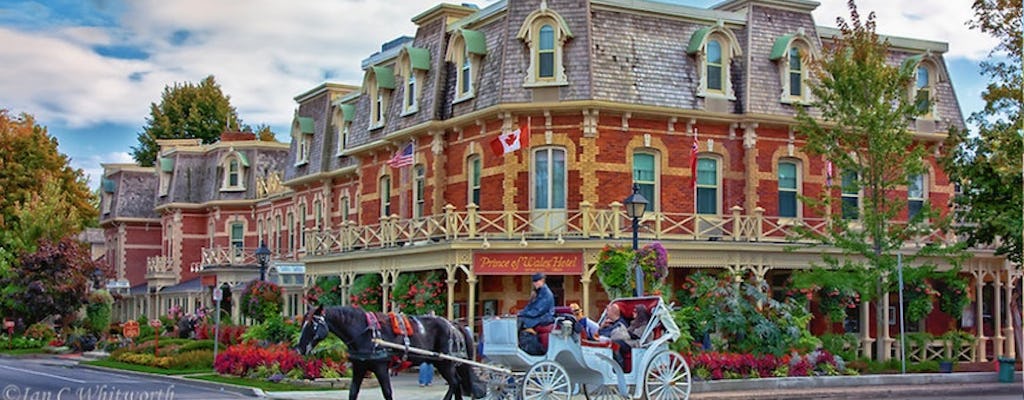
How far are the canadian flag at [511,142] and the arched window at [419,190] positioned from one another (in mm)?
5657

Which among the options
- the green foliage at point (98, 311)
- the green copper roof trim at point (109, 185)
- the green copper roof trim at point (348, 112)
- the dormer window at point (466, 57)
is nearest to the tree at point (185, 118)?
the green copper roof trim at point (109, 185)

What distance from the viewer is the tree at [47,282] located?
4997 cm

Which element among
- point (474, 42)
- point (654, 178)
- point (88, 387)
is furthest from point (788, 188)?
point (88, 387)

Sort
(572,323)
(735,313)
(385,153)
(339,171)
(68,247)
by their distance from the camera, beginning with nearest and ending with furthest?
(572,323) → (735,313) → (385,153) → (339,171) → (68,247)

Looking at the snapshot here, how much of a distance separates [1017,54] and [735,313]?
868 cm

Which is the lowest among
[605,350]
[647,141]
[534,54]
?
[605,350]

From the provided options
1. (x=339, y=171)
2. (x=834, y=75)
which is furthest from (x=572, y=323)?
(x=339, y=171)

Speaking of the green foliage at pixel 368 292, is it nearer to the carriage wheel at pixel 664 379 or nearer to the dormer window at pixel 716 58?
the dormer window at pixel 716 58

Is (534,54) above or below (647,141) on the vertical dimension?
above

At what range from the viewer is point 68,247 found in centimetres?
5072

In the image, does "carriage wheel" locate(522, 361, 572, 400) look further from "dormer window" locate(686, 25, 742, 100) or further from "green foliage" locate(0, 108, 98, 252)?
"green foliage" locate(0, 108, 98, 252)

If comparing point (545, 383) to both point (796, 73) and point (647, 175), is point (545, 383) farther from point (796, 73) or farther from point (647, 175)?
point (796, 73)

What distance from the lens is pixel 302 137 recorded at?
153 ft

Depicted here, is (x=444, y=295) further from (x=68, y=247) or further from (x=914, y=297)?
(x=68, y=247)
